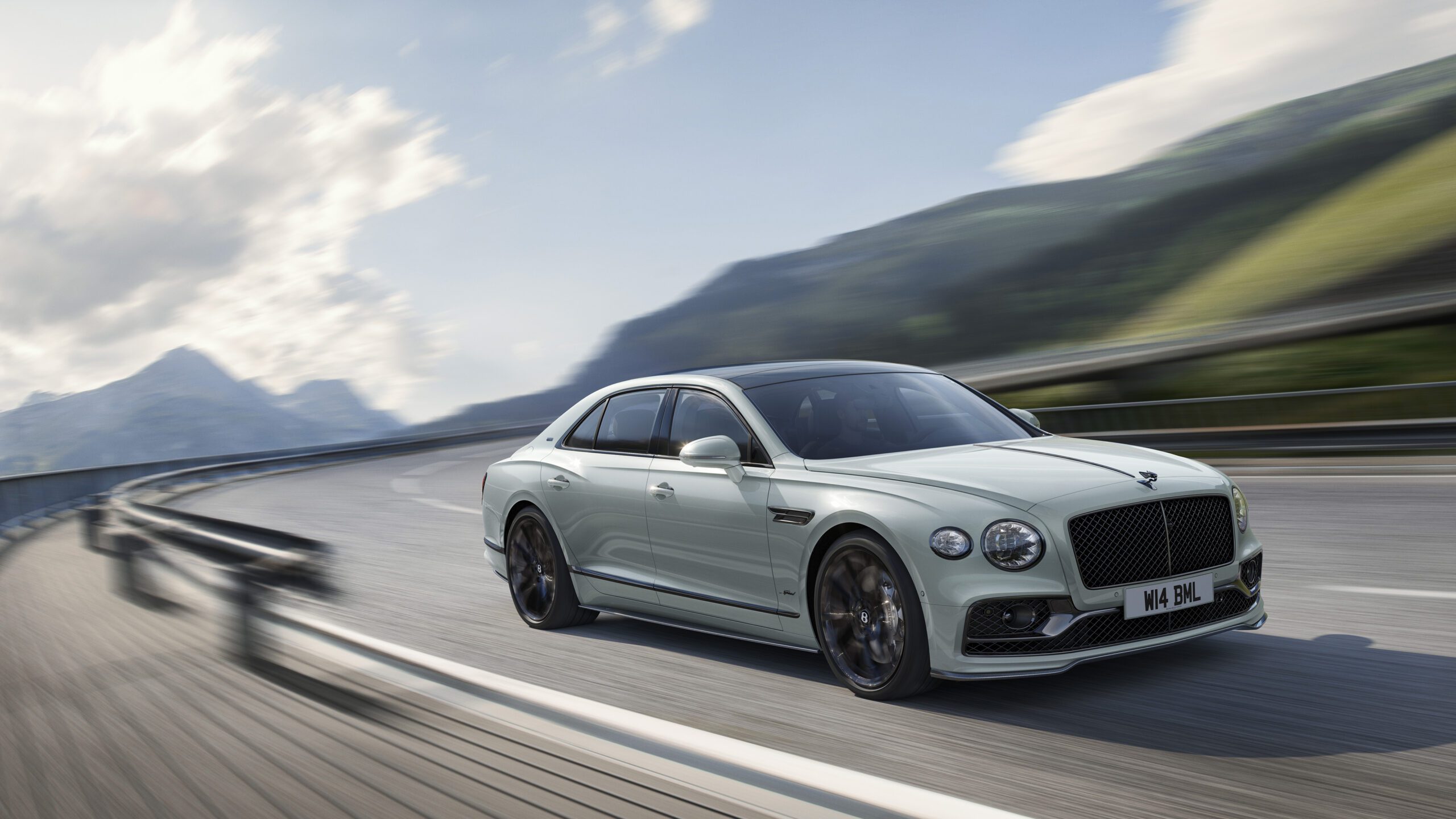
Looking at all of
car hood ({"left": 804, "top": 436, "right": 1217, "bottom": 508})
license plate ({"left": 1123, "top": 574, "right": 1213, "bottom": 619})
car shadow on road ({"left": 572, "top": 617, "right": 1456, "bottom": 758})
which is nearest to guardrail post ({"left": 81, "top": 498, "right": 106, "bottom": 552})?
car shadow on road ({"left": 572, "top": 617, "right": 1456, "bottom": 758})

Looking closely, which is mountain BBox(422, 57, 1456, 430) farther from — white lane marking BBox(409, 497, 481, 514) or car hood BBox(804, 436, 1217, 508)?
car hood BBox(804, 436, 1217, 508)

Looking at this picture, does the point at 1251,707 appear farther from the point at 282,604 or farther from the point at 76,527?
the point at 76,527

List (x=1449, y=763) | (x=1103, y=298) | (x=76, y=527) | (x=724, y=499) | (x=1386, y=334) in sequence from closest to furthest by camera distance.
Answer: (x=1449, y=763) → (x=724, y=499) → (x=76, y=527) → (x=1386, y=334) → (x=1103, y=298)

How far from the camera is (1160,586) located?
4902 mm

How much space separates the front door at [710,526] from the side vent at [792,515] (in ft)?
0.20

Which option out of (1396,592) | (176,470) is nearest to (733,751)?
(1396,592)

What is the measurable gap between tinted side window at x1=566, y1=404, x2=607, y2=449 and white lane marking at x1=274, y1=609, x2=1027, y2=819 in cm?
185

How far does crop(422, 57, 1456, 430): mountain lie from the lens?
265ft

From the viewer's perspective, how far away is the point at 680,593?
20.9 ft

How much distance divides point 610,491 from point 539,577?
1031 millimetres

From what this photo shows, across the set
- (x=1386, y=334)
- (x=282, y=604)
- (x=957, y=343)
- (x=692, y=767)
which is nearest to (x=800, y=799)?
(x=692, y=767)

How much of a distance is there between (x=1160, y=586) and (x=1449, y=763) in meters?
1.25

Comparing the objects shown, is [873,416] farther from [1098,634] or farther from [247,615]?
[247,615]

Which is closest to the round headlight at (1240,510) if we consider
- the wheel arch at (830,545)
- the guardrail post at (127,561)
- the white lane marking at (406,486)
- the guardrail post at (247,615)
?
the wheel arch at (830,545)
